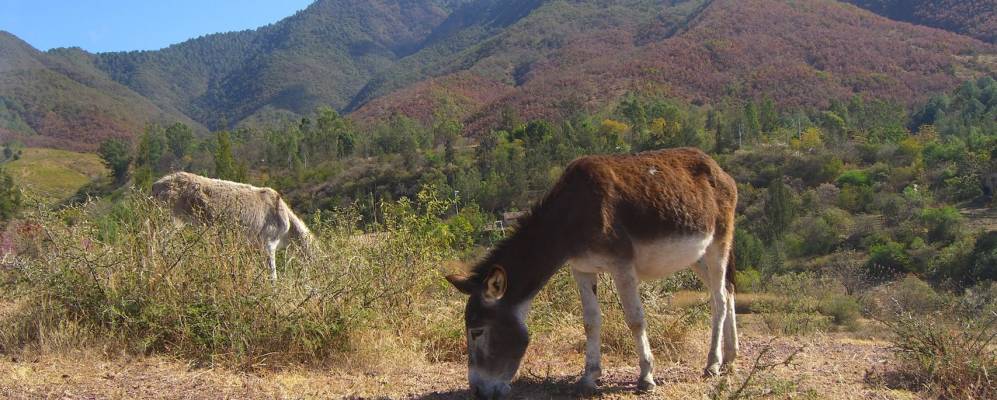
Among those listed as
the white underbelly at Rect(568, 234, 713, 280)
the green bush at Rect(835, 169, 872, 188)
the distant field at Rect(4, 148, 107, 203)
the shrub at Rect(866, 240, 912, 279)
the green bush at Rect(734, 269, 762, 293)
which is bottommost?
the shrub at Rect(866, 240, 912, 279)

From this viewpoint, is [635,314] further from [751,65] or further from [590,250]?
[751,65]

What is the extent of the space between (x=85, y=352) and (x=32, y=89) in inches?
8322

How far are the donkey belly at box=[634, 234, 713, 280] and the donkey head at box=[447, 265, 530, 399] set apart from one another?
1.00 metres

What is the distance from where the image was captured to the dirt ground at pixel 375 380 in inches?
198

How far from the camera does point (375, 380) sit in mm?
5699

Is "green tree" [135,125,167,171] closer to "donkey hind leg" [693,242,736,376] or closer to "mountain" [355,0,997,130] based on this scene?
"mountain" [355,0,997,130]

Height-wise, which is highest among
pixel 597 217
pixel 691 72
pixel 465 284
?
pixel 597 217

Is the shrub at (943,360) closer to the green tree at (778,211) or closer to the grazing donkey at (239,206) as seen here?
the grazing donkey at (239,206)

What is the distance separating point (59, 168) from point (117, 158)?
19.8m

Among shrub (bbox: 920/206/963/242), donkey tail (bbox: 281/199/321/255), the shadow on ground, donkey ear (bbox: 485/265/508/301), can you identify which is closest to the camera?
donkey ear (bbox: 485/265/508/301)

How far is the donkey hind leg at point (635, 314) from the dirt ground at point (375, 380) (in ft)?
0.42

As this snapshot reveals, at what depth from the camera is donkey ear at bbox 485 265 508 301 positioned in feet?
15.4

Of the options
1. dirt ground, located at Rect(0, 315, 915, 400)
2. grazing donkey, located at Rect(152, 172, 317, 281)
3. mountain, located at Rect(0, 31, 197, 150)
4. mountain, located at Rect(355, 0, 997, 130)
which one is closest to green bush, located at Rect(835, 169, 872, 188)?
mountain, located at Rect(355, 0, 997, 130)

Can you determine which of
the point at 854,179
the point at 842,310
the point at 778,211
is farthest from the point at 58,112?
the point at 842,310
